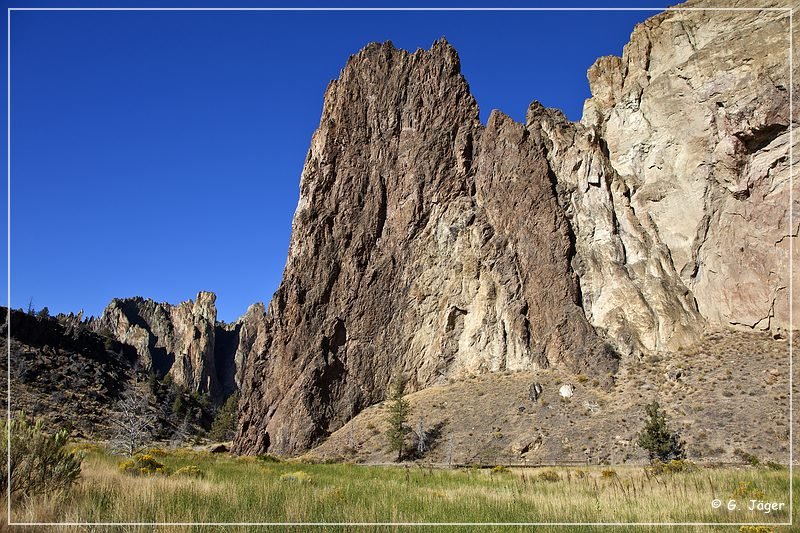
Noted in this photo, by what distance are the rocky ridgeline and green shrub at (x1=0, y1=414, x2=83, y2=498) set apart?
134 ft

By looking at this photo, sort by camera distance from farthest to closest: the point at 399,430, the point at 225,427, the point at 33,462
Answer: the point at 225,427
the point at 399,430
the point at 33,462

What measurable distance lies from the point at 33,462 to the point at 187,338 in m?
150

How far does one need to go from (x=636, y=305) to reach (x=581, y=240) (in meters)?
9.16

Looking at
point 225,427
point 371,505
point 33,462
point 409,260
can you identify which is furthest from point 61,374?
point 371,505

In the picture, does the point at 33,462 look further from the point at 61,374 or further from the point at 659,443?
the point at 61,374

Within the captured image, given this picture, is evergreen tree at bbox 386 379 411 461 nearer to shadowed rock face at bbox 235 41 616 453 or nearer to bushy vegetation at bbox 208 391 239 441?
shadowed rock face at bbox 235 41 616 453

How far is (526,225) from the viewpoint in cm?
5450

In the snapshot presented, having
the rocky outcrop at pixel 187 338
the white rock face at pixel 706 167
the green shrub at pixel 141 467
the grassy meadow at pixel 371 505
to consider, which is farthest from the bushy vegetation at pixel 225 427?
the grassy meadow at pixel 371 505

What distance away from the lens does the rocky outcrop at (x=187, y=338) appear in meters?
143

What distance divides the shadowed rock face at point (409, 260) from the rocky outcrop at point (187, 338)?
89.4m

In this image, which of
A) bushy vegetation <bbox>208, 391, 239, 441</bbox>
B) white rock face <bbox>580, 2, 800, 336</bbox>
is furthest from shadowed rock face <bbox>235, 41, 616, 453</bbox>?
bushy vegetation <bbox>208, 391, 239, 441</bbox>

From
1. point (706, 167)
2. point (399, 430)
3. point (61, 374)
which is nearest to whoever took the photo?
point (399, 430)

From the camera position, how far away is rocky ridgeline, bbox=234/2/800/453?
45.2 m

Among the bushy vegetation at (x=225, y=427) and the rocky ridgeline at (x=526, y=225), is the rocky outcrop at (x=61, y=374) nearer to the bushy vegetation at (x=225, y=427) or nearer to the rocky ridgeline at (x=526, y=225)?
the bushy vegetation at (x=225, y=427)
